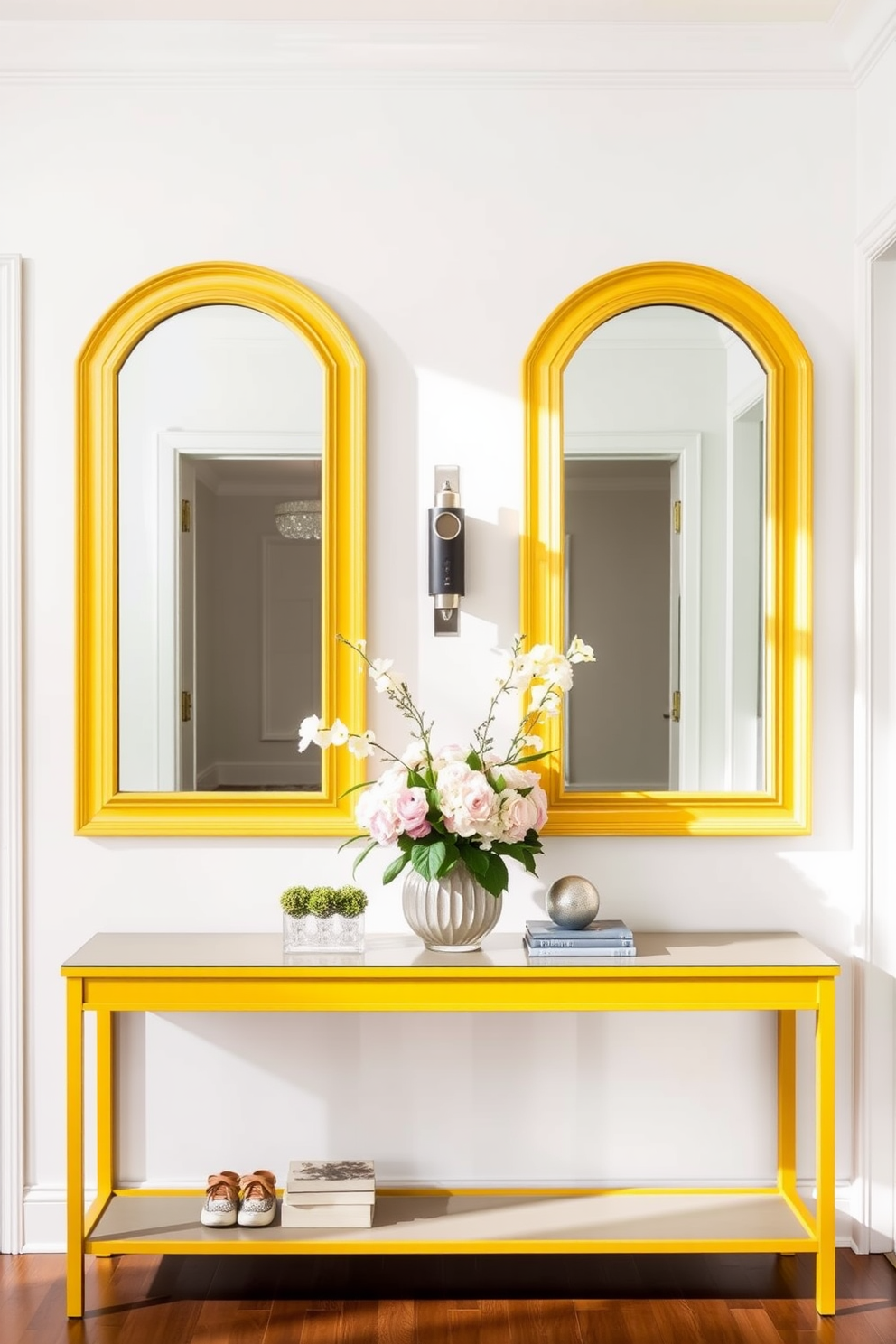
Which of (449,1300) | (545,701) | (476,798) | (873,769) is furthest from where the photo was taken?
(873,769)

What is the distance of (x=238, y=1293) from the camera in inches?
95.3

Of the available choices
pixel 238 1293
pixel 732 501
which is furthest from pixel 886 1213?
pixel 732 501

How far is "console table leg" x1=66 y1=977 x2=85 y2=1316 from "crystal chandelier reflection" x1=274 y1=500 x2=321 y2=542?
3.60ft

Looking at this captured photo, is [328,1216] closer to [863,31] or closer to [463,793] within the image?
[463,793]

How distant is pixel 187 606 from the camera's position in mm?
2621

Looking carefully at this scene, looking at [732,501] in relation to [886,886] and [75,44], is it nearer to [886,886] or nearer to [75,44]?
[886,886]

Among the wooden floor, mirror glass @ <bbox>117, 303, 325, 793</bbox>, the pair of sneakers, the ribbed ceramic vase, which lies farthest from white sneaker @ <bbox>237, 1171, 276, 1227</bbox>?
mirror glass @ <bbox>117, 303, 325, 793</bbox>

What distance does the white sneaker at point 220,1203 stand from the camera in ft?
7.82

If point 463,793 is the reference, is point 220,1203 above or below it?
below

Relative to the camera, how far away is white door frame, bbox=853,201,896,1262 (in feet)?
8.48

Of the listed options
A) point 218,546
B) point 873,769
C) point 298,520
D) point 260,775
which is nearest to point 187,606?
point 218,546

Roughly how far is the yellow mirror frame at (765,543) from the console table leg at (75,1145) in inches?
43.8

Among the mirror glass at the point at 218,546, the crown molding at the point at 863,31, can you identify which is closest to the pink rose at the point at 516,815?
the mirror glass at the point at 218,546

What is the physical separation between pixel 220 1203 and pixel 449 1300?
0.54m
